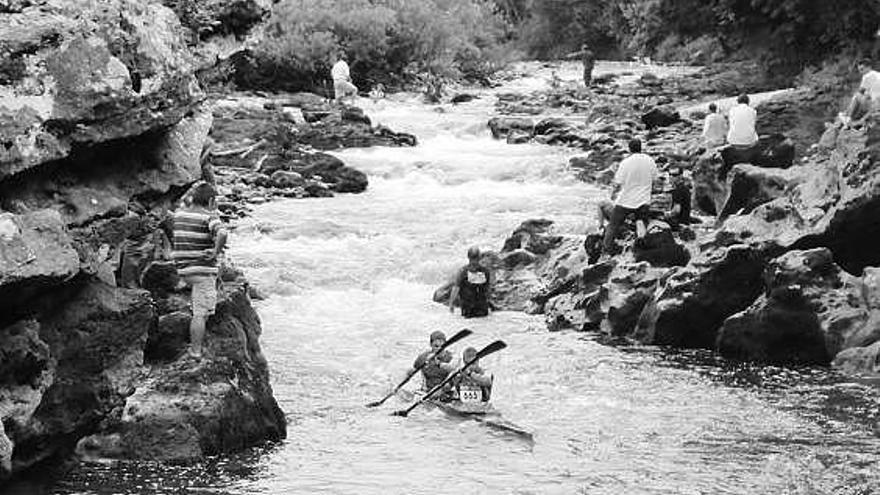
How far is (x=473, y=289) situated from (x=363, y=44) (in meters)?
27.1

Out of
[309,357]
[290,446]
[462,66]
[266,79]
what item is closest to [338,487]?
[290,446]

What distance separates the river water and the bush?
1803 centimetres

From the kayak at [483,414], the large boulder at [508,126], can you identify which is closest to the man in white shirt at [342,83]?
the large boulder at [508,126]

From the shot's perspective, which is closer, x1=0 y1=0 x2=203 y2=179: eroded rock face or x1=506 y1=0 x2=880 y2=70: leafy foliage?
x1=0 y1=0 x2=203 y2=179: eroded rock face

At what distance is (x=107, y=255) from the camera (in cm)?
1107

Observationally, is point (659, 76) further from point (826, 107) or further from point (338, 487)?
point (338, 487)

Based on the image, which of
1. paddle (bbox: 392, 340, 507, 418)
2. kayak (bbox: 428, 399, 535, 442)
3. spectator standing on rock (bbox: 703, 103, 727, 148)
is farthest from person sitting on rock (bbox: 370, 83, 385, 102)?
kayak (bbox: 428, 399, 535, 442)

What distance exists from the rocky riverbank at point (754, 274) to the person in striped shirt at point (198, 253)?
7.13 m

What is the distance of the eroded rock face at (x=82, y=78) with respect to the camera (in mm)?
9656

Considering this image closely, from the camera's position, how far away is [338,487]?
12.5 metres

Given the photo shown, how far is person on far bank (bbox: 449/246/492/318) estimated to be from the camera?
794 inches

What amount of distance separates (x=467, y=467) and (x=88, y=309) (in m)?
4.43

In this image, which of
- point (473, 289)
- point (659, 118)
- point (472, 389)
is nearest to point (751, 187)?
point (473, 289)

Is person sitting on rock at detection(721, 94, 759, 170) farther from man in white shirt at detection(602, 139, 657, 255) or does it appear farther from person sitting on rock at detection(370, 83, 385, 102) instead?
person sitting on rock at detection(370, 83, 385, 102)
